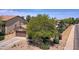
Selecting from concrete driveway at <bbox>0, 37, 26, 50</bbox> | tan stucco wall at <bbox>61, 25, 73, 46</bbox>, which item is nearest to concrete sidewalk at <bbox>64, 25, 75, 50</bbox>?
tan stucco wall at <bbox>61, 25, 73, 46</bbox>

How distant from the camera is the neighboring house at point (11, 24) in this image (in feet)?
9.59

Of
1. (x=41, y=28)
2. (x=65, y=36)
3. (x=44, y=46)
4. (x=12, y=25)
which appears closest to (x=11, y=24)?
(x=12, y=25)

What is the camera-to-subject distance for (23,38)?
2975mm

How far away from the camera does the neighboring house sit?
2.92 meters

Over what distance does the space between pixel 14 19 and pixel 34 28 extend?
0.26 meters

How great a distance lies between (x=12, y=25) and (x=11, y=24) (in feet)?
0.07

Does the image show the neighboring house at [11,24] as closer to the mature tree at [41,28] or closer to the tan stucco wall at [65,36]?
the mature tree at [41,28]

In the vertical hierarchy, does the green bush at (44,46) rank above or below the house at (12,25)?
→ below

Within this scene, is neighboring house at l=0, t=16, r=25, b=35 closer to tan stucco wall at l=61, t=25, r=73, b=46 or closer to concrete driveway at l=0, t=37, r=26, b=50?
concrete driveway at l=0, t=37, r=26, b=50

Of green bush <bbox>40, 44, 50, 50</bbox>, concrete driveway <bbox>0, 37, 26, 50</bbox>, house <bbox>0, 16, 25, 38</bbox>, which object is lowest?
green bush <bbox>40, 44, 50, 50</bbox>

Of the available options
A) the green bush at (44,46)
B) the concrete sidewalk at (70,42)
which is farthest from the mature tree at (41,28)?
the concrete sidewalk at (70,42)

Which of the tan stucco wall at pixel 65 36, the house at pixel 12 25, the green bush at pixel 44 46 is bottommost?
the green bush at pixel 44 46

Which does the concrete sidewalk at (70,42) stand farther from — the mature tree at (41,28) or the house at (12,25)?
the house at (12,25)
